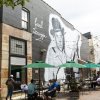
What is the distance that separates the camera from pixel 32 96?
1684 centimetres

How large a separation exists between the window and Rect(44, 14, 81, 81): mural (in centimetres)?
493

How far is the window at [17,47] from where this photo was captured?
21.4m

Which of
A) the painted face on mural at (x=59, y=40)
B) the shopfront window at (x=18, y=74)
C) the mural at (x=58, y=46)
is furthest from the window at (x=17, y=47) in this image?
the painted face on mural at (x=59, y=40)

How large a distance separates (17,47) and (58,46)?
9.99 m

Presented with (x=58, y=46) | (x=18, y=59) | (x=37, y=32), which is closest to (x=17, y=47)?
(x=18, y=59)

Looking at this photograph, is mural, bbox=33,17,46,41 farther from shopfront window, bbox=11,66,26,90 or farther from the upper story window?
shopfront window, bbox=11,66,26,90

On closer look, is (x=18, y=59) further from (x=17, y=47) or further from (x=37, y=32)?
(x=37, y=32)

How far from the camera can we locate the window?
21.4 meters

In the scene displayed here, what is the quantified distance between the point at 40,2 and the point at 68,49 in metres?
9.76

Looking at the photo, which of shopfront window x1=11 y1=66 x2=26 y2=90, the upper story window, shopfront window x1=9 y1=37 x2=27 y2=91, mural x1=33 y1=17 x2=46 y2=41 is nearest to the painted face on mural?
mural x1=33 y1=17 x2=46 y2=41

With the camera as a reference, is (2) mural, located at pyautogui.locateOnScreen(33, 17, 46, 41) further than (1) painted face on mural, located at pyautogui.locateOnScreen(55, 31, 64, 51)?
No

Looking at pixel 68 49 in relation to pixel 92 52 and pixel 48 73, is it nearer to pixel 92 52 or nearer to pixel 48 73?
pixel 48 73

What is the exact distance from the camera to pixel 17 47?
869 inches

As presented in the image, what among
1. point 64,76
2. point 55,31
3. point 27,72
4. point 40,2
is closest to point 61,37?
point 55,31
